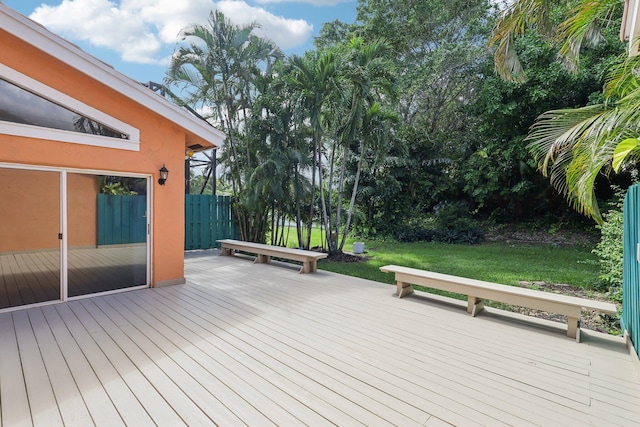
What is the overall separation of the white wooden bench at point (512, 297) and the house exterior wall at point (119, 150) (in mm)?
3835

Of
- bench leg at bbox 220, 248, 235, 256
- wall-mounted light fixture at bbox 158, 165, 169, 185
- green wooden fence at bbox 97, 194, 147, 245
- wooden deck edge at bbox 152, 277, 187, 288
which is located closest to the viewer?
green wooden fence at bbox 97, 194, 147, 245

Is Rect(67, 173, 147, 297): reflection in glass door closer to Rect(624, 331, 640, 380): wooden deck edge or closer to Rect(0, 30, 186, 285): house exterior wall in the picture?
Rect(0, 30, 186, 285): house exterior wall

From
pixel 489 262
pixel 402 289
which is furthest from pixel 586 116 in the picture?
pixel 489 262

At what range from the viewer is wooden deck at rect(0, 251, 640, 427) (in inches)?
89.6

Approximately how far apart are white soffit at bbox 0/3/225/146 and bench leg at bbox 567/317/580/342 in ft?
18.6

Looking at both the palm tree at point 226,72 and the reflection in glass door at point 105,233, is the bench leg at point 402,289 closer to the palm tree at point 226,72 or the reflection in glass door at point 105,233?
the reflection in glass door at point 105,233

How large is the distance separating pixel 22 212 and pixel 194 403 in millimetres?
A: 3864

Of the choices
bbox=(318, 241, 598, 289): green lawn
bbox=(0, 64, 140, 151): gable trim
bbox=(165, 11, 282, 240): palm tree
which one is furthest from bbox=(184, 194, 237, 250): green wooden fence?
bbox=(0, 64, 140, 151): gable trim

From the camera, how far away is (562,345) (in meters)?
3.46

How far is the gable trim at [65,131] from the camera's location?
4.03 m

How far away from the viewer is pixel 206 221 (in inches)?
378

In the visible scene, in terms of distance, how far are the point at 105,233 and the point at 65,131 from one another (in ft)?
5.13

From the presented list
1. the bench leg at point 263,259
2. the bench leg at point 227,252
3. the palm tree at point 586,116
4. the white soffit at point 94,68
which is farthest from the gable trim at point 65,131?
the palm tree at point 586,116

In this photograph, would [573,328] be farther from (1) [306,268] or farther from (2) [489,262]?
(2) [489,262]
